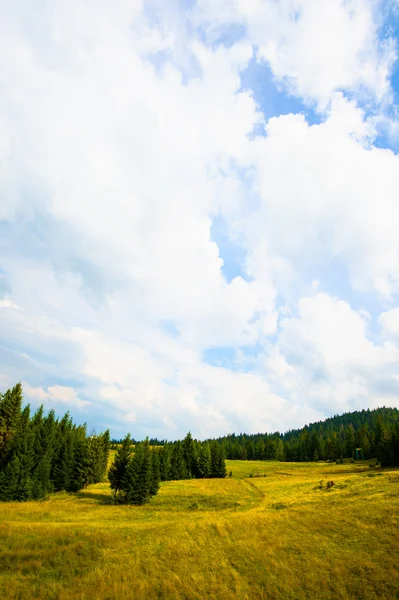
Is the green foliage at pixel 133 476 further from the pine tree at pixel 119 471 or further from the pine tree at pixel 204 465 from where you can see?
the pine tree at pixel 204 465

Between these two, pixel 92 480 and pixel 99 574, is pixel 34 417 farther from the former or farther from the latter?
pixel 99 574

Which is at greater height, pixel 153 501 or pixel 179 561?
pixel 179 561

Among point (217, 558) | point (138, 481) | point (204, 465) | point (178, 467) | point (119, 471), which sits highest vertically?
point (119, 471)

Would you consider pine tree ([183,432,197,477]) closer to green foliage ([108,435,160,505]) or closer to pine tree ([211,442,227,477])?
pine tree ([211,442,227,477])

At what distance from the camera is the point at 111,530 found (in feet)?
84.6

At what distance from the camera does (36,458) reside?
5984 centimetres

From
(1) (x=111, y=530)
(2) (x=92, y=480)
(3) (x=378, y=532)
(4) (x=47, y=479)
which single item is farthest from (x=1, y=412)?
(3) (x=378, y=532)

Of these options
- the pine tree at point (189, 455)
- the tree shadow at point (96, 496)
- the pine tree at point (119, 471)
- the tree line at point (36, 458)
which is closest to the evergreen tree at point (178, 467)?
the pine tree at point (189, 455)

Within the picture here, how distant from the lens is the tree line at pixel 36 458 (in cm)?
4988

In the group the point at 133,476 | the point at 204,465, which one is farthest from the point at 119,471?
the point at 204,465

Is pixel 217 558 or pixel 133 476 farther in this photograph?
pixel 133 476

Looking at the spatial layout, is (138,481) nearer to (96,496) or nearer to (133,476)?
(133,476)

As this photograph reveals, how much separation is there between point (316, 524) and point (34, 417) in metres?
76.3

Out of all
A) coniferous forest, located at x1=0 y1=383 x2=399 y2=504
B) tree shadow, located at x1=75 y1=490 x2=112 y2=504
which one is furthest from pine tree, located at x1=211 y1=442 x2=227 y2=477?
tree shadow, located at x1=75 y1=490 x2=112 y2=504
